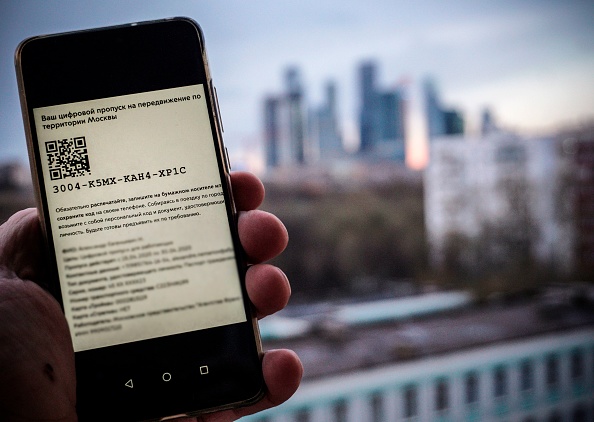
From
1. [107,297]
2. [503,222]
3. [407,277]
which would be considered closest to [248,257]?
[107,297]

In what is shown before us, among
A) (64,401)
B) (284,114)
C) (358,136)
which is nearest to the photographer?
(64,401)

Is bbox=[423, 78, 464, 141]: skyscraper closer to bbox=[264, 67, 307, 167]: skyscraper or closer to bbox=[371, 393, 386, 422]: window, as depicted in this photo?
bbox=[264, 67, 307, 167]: skyscraper

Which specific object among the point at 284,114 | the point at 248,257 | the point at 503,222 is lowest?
the point at 503,222

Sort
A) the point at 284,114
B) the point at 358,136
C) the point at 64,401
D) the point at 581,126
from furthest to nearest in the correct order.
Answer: the point at 581,126 → the point at 358,136 → the point at 284,114 → the point at 64,401

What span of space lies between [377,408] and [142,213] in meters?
1.48

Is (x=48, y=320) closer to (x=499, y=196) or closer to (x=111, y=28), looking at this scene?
(x=111, y=28)

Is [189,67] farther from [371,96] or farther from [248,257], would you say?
[371,96]

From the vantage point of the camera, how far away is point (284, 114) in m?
1.63

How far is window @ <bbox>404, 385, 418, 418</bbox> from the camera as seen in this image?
1817 mm

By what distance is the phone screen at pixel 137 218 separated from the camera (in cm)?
47

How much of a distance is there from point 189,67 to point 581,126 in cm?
185

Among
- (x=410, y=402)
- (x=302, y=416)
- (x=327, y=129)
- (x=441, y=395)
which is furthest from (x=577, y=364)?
(x=327, y=129)

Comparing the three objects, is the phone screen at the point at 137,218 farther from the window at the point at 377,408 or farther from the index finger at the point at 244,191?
the window at the point at 377,408

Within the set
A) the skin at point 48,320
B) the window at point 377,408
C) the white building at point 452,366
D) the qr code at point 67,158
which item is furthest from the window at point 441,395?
the qr code at point 67,158
